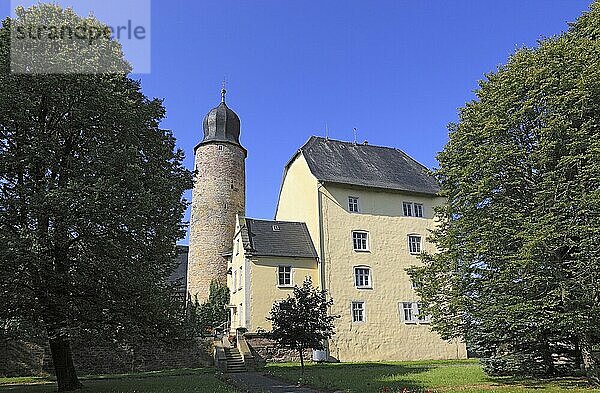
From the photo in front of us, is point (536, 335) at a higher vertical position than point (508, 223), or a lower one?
lower

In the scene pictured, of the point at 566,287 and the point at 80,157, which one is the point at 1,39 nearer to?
the point at 80,157

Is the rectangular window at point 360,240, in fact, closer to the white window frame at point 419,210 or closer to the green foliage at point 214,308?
the white window frame at point 419,210

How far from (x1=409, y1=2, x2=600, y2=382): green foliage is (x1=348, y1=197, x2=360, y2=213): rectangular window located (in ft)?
43.0

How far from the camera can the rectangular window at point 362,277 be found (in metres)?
29.7

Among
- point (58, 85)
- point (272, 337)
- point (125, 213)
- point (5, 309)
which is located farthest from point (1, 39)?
point (272, 337)

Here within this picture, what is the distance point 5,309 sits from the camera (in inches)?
538

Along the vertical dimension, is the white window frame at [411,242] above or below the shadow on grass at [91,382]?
above

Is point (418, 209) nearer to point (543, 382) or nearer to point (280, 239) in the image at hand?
point (280, 239)

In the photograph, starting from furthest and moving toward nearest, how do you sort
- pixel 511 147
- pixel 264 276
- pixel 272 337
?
1. pixel 264 276
2. pixel 272 337
3. pixel 511 147

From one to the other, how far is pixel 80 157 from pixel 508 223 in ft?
39.2

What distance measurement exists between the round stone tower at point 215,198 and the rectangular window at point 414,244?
12342mm

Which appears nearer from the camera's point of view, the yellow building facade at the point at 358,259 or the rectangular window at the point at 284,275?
the yellow building facade at the point at 358,259

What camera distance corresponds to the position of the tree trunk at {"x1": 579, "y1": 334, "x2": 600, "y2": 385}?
531 inches

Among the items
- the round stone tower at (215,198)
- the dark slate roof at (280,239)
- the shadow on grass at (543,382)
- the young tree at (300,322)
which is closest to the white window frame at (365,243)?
the dark slate roof at (280,239)
